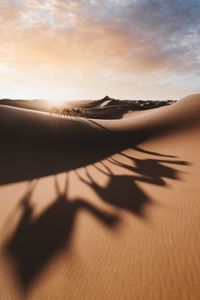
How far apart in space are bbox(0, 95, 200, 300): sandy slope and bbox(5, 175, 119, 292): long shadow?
0.02m

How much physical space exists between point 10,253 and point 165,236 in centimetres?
282

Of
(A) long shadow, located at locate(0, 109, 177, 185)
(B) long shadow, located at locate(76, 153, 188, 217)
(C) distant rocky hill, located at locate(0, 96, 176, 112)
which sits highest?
(B) long shadow, located at locate(76, 153, 188, 217)

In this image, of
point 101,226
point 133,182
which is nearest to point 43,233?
point 101,226

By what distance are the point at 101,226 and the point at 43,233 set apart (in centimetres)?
120

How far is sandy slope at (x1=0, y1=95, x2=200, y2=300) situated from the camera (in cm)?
417

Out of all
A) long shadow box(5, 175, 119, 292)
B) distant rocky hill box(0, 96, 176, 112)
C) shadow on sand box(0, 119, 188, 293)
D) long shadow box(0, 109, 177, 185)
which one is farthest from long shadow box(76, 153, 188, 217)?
distant rocky hill box(0, 96, 176, 112)

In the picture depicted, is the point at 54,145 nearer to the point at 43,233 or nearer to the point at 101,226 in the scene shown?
the point at 43,233

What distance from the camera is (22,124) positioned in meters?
18.8

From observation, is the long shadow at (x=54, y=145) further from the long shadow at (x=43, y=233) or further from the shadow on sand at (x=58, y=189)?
the long shadow at (x=43, y=233)

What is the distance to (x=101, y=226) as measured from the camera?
6.08 m

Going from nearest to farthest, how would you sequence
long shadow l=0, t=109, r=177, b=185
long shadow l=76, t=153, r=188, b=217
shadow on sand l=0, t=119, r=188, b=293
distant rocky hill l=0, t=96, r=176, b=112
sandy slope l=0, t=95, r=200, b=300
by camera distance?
1. sandy slope l=0, t=95, r=200, b=300
2. shadow on sand l=0, t=119, r=188, b=293
3. long shadow l=76, t=153, r=188, b=217
4. long shadow l=0, t=109, r=177, b=185
5. distant rocky hill l=0, t=96, r=176, b=112

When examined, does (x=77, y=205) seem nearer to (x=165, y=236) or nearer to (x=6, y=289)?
(x=165, y=236)

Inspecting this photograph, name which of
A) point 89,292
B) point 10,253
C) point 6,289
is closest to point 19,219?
point 10,253

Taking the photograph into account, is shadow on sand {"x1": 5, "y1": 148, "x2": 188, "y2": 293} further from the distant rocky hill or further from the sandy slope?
the distant rocky hill
